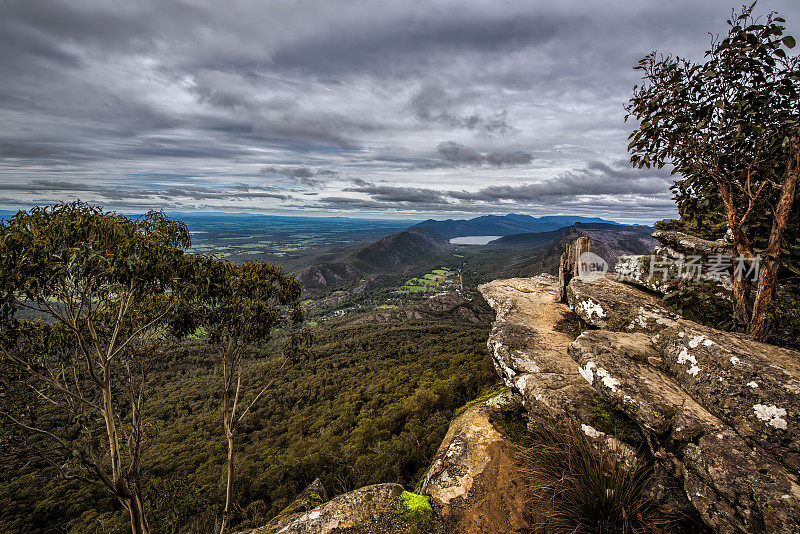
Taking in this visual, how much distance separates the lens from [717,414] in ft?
16.3

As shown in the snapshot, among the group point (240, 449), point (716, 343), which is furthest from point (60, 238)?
point (240, 449)

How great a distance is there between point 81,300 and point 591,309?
630 inches

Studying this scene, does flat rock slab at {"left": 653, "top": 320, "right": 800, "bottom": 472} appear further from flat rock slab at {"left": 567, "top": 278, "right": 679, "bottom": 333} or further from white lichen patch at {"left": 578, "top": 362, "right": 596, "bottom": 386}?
flat rock slab at {"left": 567, "top": 278, "right": 679, "bottom": 333}

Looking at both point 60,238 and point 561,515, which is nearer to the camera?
point 561,515

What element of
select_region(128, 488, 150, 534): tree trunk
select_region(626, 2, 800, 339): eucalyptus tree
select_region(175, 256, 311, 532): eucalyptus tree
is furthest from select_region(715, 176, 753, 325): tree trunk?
select_region(128, 488, 150, 534): tree trunk

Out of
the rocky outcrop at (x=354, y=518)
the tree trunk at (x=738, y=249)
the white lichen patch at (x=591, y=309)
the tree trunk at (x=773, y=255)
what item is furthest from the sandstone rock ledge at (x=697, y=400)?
the rocky outcrop at (x=354, y=518)

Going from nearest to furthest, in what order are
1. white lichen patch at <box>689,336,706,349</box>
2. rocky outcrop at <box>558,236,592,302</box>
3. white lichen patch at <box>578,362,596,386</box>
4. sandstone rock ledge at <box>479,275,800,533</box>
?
sandstone rock ledge at <box>479,275,800,533</box>, white lichen patch at <box>689,336,706,349</box>, white lichen patch at <box>578,362,596,386</box>, rocky outcrop at <box>558,236,592,302</box>

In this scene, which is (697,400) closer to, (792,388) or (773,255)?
(792,388)

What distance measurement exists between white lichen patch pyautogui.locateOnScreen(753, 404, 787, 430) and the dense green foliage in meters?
9.36

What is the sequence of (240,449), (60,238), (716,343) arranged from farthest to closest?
(240,449), (60,238), (716,343)

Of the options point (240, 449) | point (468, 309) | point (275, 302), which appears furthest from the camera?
point (468, 309)

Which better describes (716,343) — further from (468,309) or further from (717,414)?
(468,309)

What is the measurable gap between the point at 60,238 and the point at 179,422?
53002mm

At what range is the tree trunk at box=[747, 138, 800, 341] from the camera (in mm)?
6102
